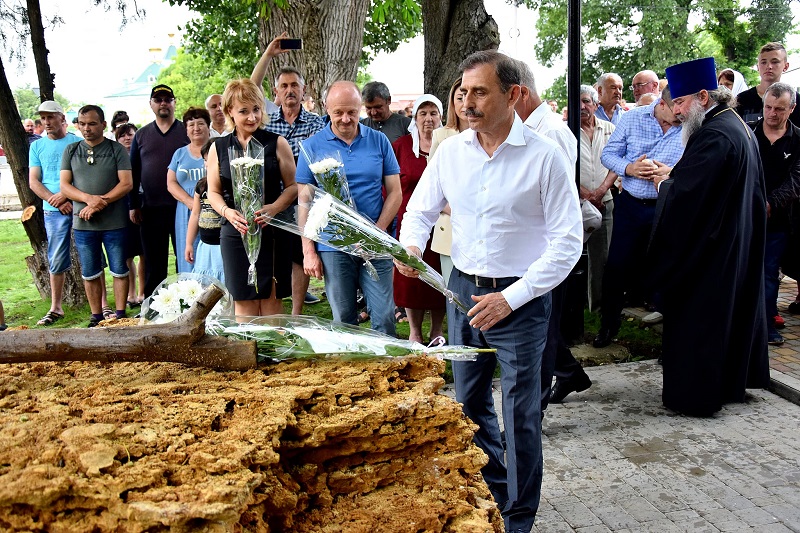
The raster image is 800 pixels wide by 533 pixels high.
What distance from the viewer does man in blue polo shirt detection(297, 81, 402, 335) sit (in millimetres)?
5453

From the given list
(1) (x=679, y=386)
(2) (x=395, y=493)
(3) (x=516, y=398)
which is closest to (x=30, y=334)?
(2) (x=395, y=493)

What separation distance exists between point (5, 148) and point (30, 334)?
771cm

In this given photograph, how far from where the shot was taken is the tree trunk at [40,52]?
957cm

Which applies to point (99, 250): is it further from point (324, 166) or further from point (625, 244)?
point (625, 244)

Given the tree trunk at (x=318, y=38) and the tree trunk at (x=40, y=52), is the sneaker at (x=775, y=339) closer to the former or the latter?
the tree trunk at (x=318, y=38)

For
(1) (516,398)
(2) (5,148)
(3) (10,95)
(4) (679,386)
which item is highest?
(3) (10,95)

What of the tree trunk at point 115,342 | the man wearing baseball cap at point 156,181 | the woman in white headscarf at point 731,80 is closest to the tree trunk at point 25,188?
the man wearing baseball cap at point 156,181

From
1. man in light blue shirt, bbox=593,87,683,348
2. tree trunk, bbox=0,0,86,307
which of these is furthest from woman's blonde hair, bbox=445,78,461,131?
tree trunk, bbox=0,0,86,307

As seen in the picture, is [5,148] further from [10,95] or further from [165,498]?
[165,498]

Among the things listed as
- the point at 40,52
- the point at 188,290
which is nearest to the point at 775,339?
the point at 188,290

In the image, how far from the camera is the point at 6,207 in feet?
74.2

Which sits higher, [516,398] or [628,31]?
[628,31]

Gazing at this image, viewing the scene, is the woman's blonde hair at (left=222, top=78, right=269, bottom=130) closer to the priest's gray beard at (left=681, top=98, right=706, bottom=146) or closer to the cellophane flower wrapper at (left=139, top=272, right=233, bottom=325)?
the cellophane flower wrapper at (left=139, top=272, right=233, bottom=325)

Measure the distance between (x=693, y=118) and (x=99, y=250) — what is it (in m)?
6.02
